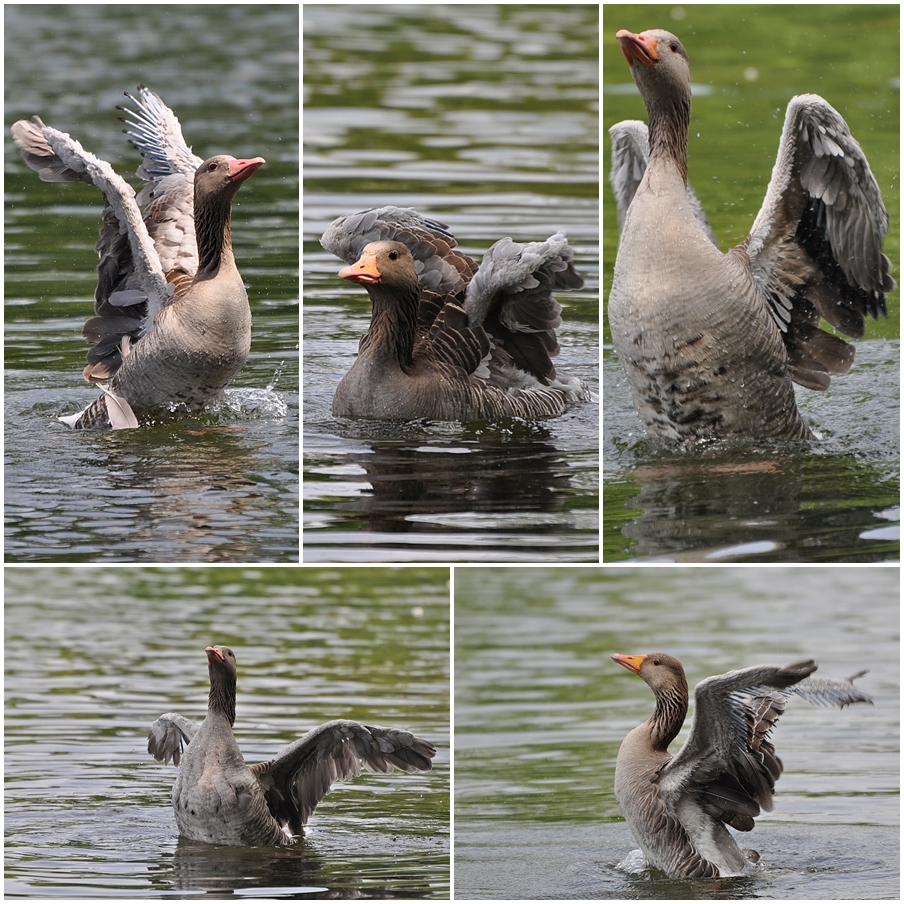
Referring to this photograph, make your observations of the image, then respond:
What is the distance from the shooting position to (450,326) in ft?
37.0

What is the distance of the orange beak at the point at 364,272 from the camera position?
34.3 ft

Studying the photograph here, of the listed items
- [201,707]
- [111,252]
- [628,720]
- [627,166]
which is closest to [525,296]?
[627,166]

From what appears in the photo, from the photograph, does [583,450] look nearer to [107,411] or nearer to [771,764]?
[771,764]

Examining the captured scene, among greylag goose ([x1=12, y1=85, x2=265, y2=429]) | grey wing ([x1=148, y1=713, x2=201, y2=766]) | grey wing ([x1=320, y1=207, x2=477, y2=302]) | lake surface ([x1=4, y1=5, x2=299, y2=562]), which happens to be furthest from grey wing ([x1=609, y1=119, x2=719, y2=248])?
grey wing ([x1=148, y1=713, x2=201, y2=766])

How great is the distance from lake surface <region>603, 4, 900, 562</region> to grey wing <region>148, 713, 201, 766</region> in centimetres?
353

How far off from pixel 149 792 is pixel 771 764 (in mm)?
4766

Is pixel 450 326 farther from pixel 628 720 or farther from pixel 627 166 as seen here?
pixel 628 720

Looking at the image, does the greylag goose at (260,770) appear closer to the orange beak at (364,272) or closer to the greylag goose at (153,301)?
the greylag goose at (153,301)

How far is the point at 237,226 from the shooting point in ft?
47.6

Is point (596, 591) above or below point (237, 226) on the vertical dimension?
below

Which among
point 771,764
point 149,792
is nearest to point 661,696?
point 771,764

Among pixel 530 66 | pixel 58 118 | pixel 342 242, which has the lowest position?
pixel 342 242

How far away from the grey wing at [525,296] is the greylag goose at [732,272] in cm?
75

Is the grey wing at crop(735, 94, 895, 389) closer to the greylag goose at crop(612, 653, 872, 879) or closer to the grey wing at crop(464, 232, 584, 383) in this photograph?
the grey wing at crop(464, 232, 584, 383)
